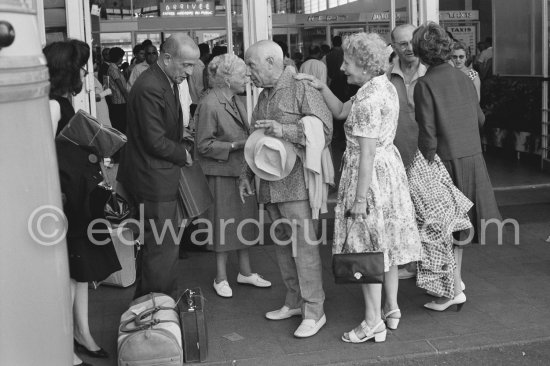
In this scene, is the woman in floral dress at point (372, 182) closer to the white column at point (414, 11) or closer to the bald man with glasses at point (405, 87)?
the bald man with glasses at point (405, 87)

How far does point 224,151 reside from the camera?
5957mm

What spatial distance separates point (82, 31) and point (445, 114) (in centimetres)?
370

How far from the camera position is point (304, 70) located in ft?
31.8

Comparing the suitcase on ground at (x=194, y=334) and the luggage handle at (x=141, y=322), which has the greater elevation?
the luggage handle at (x=141, y=322)

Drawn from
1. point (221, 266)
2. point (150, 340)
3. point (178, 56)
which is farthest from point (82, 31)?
point (150, 340)

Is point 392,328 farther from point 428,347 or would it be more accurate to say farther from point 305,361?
point 305,361

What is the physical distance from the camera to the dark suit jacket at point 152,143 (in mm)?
5125

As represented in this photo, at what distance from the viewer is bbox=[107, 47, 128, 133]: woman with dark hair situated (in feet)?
38.9

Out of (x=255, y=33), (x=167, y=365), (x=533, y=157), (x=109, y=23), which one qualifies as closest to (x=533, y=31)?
(x=533, y=157)

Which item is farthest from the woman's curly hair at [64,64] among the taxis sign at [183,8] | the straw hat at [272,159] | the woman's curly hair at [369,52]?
the taxis sign at [183,8]

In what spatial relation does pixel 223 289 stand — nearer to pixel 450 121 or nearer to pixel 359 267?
pixel 359 267

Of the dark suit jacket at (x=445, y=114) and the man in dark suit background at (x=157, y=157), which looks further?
the dark suit jacket at (x=445, y=114)

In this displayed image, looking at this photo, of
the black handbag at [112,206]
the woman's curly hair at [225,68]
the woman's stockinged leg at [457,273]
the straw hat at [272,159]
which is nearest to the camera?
the black handbag at [112,206]

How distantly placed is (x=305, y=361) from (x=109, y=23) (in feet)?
46.6
